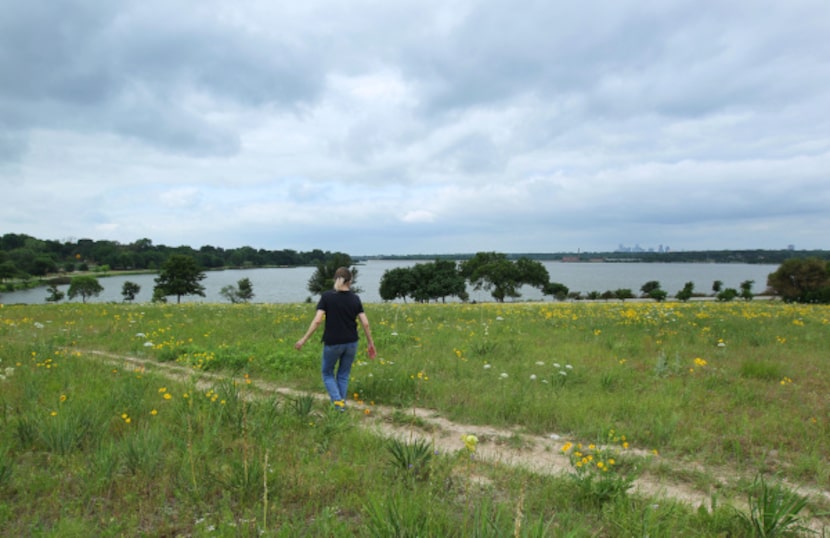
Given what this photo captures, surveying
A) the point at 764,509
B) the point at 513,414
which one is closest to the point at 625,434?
the point at 513,414

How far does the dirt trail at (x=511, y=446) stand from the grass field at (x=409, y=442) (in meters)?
0.10

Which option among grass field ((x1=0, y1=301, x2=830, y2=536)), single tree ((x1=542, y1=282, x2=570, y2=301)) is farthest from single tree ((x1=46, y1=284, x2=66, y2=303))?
single tree ((x1=542, y1=282, x2=570, y2=301))

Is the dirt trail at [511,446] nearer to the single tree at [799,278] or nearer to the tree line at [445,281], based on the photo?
the tree line at [445,281]

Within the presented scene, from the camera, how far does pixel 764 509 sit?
3.63m

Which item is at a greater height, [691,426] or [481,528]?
[481,528]

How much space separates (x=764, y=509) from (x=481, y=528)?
2722mm

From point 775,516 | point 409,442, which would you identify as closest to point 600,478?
point 775,516

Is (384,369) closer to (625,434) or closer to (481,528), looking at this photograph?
(625,434)

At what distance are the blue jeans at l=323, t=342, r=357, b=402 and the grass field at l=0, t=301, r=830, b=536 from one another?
1.14 ft

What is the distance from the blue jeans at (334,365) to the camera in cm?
681

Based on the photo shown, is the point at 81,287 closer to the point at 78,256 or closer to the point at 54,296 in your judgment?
the point at 54,296

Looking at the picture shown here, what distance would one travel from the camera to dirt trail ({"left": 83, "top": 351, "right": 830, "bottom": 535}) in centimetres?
451

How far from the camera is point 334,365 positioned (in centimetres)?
702

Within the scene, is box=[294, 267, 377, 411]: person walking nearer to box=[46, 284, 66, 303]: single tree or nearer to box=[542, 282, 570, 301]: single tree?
box=[542, 282, 570, 301]: single tree
